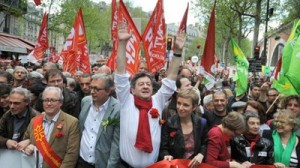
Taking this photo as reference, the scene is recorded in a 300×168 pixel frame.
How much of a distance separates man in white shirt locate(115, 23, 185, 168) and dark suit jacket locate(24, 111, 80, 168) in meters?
0.50

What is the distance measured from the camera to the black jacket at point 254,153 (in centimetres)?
452

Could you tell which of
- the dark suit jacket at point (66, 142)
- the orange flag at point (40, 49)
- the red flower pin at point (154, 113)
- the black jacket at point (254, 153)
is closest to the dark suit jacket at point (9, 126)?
the dark suit jacket at point (66, 142)

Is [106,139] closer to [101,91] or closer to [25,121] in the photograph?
[101,91]

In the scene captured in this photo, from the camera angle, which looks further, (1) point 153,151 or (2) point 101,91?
(2) point 101,91

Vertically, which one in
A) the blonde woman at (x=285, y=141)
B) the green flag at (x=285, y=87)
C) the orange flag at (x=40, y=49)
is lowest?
the blonde woman at (x=285, y=141)

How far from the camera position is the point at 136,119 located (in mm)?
4250

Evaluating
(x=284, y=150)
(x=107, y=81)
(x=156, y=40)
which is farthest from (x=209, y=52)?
(x=107, y=81)

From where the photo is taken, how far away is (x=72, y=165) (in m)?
4.41

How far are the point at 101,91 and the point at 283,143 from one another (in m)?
2.01

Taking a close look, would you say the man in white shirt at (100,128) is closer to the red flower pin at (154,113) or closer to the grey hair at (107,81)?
the grey hair at (107,81)

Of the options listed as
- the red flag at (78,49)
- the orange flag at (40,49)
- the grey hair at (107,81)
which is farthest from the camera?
the orange flag at (40,49)

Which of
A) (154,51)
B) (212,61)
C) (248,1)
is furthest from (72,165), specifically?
(248,1)

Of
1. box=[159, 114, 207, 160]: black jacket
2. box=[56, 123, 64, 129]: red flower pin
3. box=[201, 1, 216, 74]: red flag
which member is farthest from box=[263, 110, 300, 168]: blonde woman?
box=[201, 1, 216, 74]: red flag

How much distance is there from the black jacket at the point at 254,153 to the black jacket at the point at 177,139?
1.27 feet
